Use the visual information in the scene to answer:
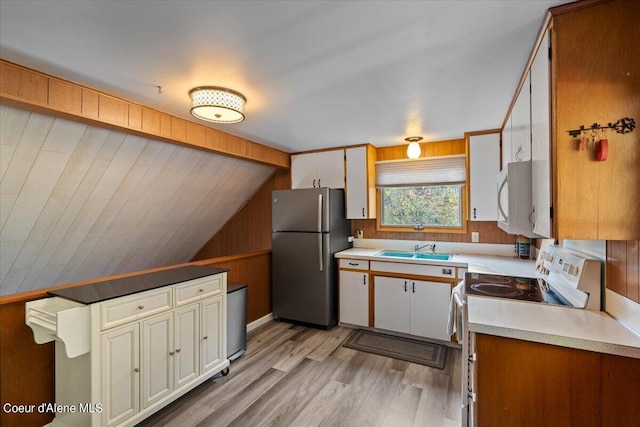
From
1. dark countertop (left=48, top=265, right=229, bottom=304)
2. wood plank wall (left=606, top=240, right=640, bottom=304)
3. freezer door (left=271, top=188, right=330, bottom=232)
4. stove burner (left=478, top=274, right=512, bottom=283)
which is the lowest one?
stove burner (left=478, top=274, right=512, bottom=283)

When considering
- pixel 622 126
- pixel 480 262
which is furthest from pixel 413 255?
pixel 622 126

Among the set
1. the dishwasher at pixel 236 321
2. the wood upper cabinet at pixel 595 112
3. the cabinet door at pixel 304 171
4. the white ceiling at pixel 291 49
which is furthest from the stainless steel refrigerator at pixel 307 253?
the wood upper cabinet at pixel 595 112

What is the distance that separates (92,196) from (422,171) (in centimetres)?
350

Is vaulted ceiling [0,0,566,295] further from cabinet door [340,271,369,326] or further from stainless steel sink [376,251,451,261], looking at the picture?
cabinet door [340,271,369,326]

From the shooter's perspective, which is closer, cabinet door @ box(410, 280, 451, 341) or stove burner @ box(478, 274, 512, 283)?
stove burner @ box(478, 274, 512, 283)

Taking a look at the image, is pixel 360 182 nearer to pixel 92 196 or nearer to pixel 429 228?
pixel 429 228

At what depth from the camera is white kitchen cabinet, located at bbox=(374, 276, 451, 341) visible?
115 inches

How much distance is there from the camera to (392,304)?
317cm

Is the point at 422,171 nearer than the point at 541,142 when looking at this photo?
No

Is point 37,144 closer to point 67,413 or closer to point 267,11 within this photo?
point 67,413

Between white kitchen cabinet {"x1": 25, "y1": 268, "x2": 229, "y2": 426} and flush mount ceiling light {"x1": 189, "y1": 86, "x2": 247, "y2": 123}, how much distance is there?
1.26m

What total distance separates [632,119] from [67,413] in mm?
3250

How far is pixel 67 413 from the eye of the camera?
5.70ft

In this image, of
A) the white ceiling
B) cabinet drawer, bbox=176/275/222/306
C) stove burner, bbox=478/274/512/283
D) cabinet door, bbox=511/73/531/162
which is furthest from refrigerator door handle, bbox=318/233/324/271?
cabinet door, bbox=511/73/531/162
